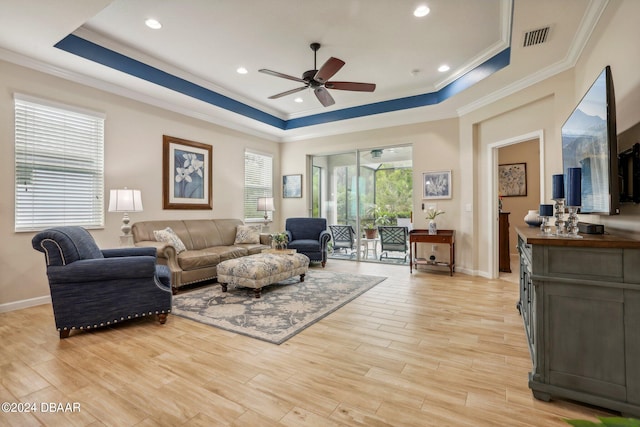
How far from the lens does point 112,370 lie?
2.20 meters

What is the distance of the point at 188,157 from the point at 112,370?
3862 millimetres

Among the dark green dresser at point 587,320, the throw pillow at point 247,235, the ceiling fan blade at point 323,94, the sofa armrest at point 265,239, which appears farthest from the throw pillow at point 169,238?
the dark green dresser at point 587,320

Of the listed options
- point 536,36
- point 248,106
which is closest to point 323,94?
point 536,36

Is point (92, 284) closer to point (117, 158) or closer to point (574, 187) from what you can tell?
point (117, 158)

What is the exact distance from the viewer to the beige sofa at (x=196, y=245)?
416 centimetres

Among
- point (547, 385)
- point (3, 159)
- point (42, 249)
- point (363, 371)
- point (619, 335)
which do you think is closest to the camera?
point (619, 335)

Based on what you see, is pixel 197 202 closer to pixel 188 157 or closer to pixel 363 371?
pixel 188 157

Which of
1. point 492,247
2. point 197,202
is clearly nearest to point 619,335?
point 492,247

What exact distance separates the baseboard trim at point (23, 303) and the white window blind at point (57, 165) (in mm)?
822

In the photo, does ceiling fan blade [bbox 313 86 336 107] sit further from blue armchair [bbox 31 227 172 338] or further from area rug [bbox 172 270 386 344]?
blue armchair [bbox 31 227 172 338]

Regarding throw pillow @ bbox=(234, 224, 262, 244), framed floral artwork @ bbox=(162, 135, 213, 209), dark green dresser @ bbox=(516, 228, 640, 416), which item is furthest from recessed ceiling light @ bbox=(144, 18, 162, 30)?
dark green dresser @ bbox=(516, 228, 640, 416)

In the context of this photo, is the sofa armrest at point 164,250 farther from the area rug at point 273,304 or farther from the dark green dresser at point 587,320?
the dark green dresser at point 587,320

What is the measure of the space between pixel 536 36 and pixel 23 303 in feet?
20.3

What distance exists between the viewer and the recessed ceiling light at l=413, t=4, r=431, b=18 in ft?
10.2
